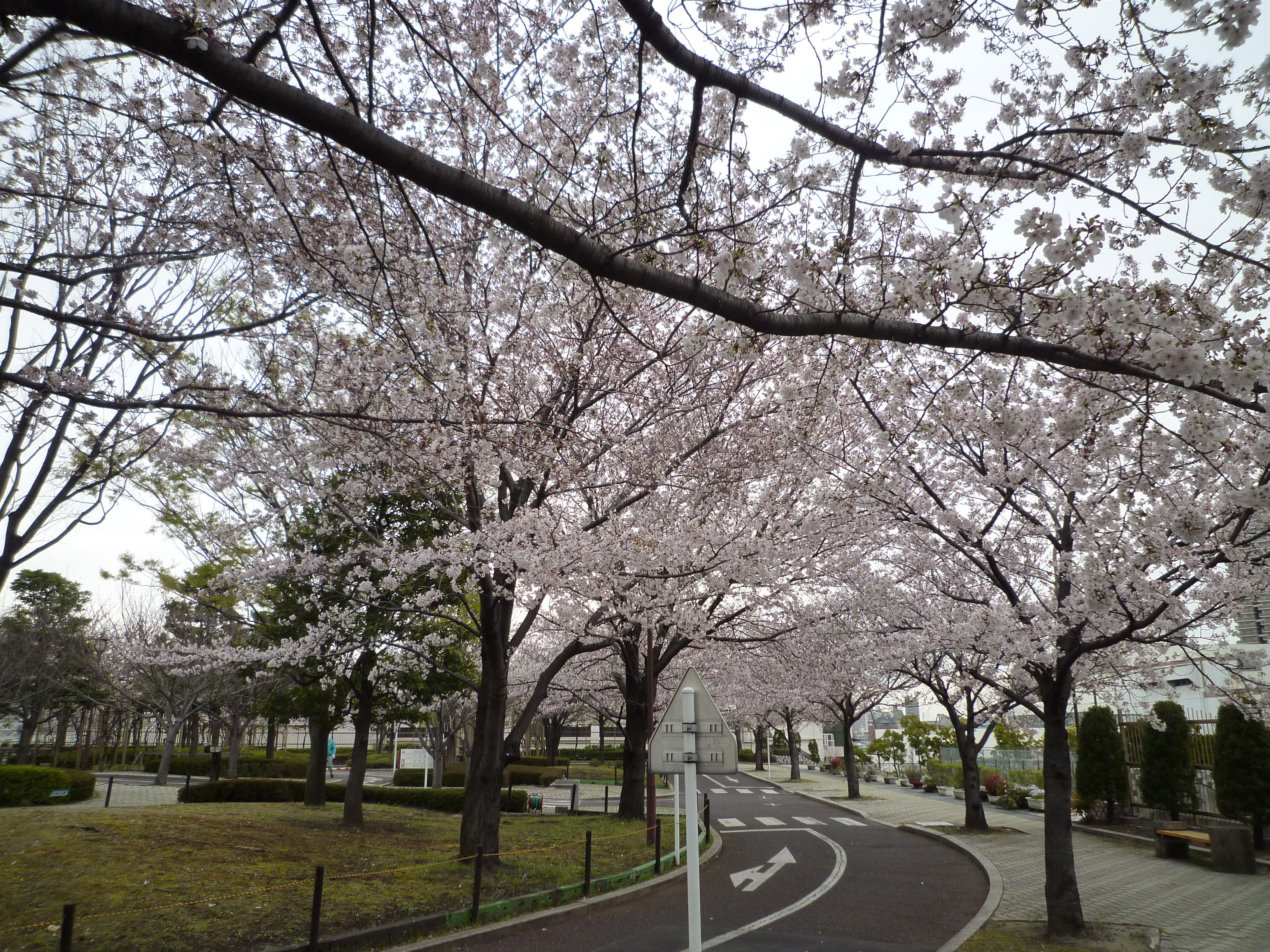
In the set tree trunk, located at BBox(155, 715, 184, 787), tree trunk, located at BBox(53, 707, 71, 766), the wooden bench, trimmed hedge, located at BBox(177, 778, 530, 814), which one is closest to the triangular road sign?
the wooden bench

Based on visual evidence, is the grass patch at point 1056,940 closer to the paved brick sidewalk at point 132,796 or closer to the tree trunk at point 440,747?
the paved brick sidewalk at point 132,796

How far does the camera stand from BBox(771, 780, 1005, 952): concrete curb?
8188 millimetres

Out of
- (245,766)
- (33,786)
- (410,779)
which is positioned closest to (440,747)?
(410,779)

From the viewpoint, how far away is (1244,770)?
13.6 metres

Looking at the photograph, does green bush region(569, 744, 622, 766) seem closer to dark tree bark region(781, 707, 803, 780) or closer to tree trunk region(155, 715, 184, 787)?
dark tree bark region(781, 707, 803, 780)

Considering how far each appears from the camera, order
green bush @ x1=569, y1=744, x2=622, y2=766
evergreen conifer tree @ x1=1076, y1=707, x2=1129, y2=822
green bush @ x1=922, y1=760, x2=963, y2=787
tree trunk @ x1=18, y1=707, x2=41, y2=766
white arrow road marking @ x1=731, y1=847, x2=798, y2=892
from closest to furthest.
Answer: white arrow road marking @ x1=731, y1=847, x2=798, y2=892 < evergreen conifer tree @ x1=1076, y1=707, x2=1129, y2=822 < green bush @ x1=922, y1=760, x2=963, y2=787 < tree trunk @ x1=18, y1=707, x2=41, y2=766 < green bush @ x1=569, y1=744, x2=622, y2=766

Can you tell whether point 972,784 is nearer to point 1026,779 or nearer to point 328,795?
point 1026,779

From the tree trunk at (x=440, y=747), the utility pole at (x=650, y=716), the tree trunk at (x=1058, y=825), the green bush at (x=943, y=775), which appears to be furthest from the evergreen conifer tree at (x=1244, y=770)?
the tree trunk at (x=440, y=747)

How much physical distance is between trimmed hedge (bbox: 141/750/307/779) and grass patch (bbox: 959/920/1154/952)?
2941cm

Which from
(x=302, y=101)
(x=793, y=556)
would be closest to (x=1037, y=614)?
(x=793, y=556)

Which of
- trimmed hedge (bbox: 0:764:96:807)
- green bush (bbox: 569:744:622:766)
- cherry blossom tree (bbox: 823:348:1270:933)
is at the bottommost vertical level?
green bush (bbox: 569:744:622:766)

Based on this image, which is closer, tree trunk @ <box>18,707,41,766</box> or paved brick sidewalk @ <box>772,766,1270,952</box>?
paved brick sidewalk @ <box>772,766,1270,952</box>

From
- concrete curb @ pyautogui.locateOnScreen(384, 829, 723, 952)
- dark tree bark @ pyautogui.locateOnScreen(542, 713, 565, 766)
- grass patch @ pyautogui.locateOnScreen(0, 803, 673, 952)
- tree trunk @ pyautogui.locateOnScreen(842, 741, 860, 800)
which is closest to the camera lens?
grass patch @ pyautogui.locateOnScreen(0, 803, 673, 952)

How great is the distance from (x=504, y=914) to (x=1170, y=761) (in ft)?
53.1
